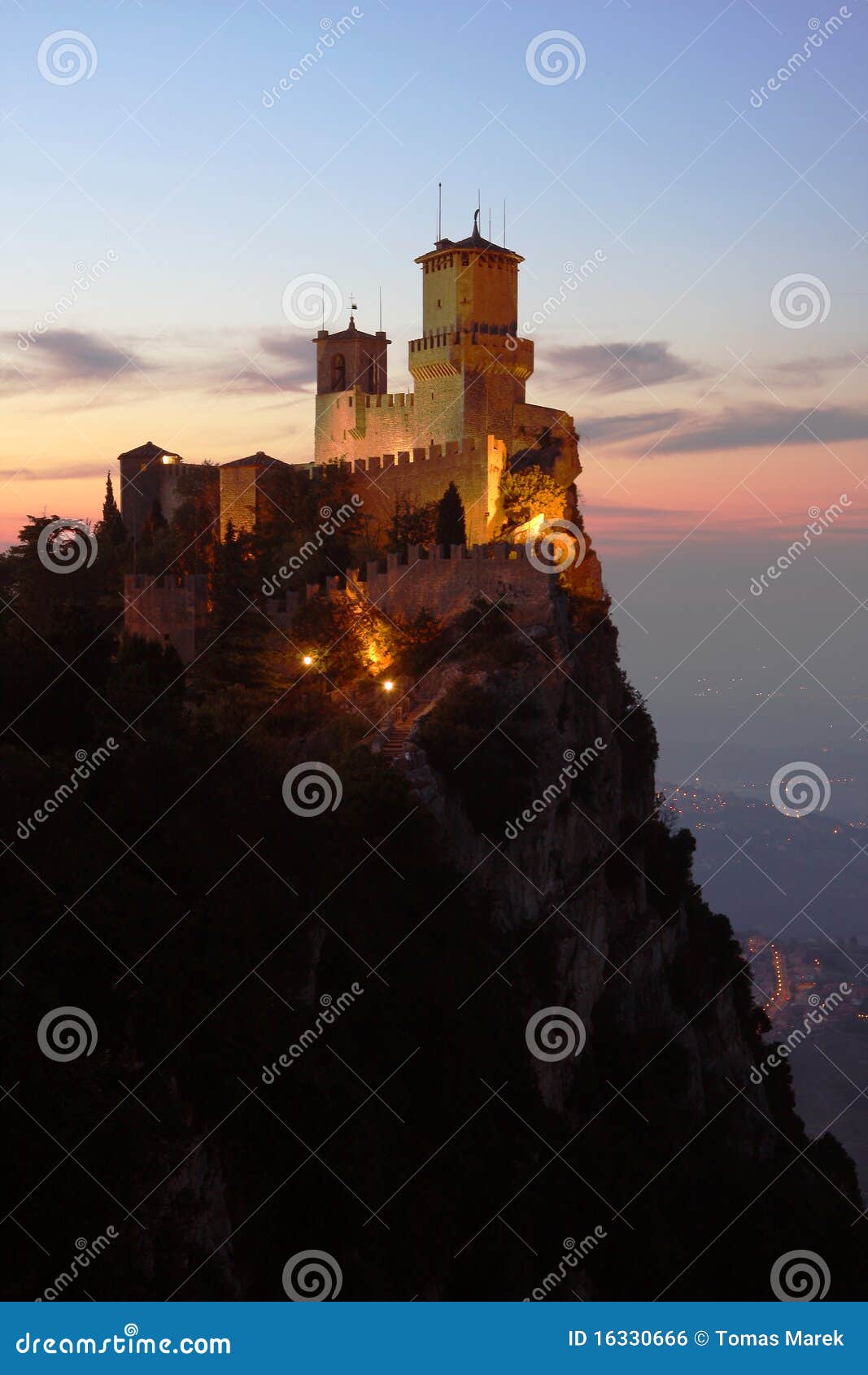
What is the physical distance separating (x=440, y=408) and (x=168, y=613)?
13395 millimetres

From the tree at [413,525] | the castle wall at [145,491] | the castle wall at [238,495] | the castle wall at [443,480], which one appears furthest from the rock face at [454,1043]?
the castle wall at [145,491]

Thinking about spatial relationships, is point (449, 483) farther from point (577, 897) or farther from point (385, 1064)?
point (385, 1064)

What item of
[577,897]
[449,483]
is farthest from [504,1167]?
[449,483]

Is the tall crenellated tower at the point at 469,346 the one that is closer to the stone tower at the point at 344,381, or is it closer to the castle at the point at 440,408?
the castle at the point at 440,408

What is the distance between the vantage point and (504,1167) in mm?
28812

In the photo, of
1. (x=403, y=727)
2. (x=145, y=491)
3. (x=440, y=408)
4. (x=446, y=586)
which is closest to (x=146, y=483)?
(x=145, y=491)

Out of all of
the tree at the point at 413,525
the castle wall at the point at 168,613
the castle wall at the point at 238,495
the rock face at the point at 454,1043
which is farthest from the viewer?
the castle wall at the point at 238,495

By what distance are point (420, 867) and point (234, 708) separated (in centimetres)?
734

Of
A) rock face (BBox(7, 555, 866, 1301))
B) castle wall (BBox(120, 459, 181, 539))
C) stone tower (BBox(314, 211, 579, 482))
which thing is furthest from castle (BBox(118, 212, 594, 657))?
rock face (BBox(7, 555, 866, 1301))

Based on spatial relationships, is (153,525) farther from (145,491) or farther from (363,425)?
(363,425)

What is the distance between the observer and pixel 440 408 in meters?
47.5

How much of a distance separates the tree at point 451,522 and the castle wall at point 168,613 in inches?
277

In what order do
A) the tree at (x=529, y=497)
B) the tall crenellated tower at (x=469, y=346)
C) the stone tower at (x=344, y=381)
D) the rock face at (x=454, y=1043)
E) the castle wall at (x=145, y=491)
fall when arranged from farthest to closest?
the castle wall at (x=145, y=491), the stone tower at (x=344, y=381), the tall crenellated tower at (x=469, y=346), the tree at (x=529, y=497), the rock face at (x=454, y=1043)

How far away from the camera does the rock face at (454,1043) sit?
62.1ft
